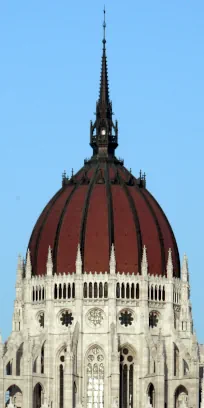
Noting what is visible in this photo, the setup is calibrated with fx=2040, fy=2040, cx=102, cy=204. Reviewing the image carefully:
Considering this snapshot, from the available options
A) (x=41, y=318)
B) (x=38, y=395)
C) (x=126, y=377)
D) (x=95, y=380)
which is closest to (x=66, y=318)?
(x=41, y=318)

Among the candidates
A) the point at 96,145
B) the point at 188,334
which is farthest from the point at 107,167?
the point at 188,334

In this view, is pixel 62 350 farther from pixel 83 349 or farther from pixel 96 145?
pixel 96 145

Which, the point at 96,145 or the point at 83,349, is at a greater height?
the point at 96,145

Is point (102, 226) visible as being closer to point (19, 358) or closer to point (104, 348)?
point (104, 348)

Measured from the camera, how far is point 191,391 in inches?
7343

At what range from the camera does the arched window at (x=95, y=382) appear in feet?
620

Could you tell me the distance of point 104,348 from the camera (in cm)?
18912

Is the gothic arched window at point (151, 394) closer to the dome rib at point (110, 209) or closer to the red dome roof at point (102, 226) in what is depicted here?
the red dome roof at point (102, 226)

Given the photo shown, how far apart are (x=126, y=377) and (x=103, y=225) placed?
14433mm

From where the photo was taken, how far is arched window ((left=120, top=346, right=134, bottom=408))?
189000mm

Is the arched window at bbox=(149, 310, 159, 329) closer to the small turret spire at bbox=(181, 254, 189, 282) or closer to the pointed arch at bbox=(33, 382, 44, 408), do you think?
the small turret spire at bbox=(181, 254, 189, 282)

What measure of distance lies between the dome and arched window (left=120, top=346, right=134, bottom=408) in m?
7.80

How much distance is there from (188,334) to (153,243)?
30.2ft

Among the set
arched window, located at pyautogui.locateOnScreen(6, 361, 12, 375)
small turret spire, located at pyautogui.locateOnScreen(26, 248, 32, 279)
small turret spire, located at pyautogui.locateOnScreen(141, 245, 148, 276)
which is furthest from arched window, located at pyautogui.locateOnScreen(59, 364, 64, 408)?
small turret spire, located at pyautogui.locateOnScreen(141, 245, 148, 276)
